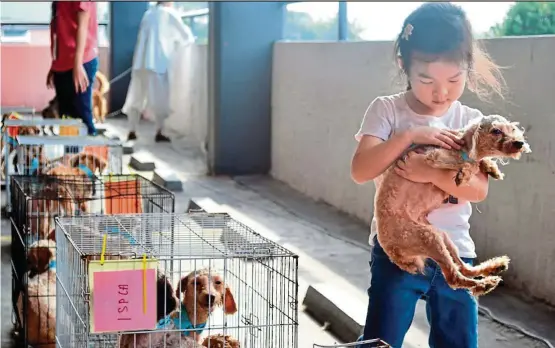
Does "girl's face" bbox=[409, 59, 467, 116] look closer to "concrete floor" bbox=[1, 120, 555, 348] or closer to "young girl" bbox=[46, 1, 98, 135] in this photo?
"concrete floor" bbox=[1, 120, 555, 348]

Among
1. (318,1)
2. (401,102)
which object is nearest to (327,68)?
(318,1)

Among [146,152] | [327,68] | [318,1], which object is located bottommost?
[146,152]

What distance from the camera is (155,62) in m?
10.8

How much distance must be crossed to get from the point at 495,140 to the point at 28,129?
4.24 metres

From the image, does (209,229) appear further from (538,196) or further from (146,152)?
(146,152)

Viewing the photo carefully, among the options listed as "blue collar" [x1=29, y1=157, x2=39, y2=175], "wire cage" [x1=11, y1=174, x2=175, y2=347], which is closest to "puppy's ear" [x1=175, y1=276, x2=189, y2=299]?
"wire cage" [x1=11, y1=174, x2=175, y2=347]

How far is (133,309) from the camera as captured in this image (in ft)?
7.25

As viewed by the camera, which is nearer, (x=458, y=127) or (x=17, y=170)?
(x=458, y=127)

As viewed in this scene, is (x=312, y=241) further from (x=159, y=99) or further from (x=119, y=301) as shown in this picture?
(x=159, y=99)

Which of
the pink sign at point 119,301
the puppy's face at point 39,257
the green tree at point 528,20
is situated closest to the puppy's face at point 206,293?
the pink sign at point 119,301

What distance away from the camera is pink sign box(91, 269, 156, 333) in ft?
7.20

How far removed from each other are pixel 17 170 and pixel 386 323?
3.55 meters

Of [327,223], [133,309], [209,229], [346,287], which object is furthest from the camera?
[327,223]

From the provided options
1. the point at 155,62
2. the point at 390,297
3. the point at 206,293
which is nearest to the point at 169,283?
the point at 206,293
